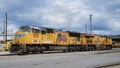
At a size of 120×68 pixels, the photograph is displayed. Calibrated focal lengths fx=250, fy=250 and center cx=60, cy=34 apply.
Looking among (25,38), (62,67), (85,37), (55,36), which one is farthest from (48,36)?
(62,67)

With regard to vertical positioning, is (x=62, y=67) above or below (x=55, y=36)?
below

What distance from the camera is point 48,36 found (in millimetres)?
37625

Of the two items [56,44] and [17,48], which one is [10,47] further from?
[56,44]

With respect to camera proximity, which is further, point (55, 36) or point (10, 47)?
point (55, 36)

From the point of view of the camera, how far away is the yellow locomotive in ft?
110

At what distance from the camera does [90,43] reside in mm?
49312

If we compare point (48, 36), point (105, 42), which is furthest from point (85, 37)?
point (48, 36)

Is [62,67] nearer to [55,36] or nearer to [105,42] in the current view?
[55,36]

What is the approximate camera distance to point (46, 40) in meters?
37.1

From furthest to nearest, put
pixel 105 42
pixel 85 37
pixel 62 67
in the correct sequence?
pixel 105 42 < pixel 85 37 < pixel 62 67

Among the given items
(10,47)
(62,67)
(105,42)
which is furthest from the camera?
(105,42)

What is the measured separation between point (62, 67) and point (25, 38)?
57.6ft

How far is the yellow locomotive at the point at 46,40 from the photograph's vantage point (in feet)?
110

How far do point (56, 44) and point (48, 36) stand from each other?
Result: 2445 millimetres
